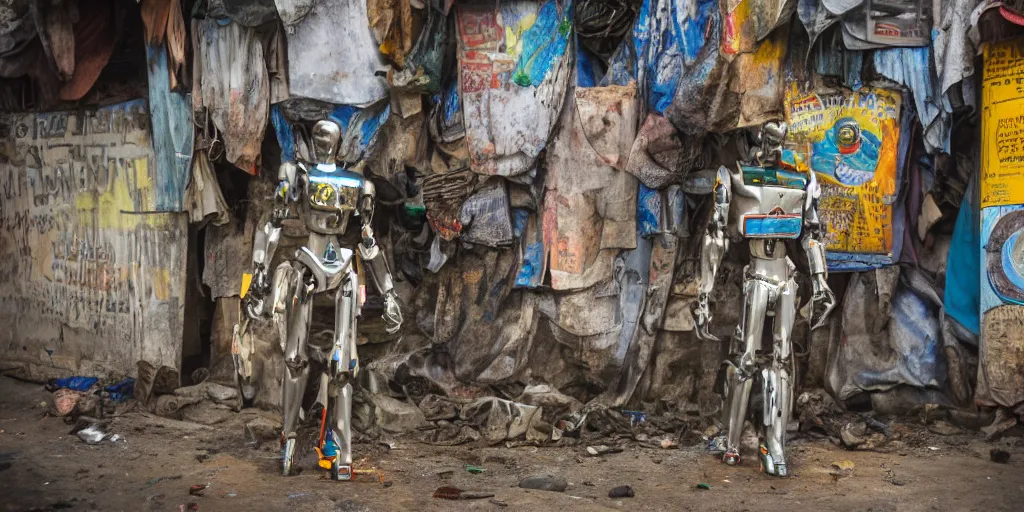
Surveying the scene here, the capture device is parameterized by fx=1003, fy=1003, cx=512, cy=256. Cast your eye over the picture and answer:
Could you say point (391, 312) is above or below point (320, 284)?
below

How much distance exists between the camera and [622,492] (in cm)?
609

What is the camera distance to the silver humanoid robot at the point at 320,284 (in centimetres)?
628

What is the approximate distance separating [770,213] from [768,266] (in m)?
0.36

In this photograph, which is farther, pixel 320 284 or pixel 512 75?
pixel 512 75

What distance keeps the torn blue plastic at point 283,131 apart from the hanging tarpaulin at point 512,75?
54.1 inches

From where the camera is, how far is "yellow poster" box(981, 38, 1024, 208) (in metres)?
7.13

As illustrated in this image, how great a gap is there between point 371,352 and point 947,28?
5086 mm

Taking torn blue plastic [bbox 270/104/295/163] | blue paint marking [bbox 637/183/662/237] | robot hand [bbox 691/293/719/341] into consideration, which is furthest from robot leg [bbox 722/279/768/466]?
torn blue plastic [bbox 270/104/295/163]

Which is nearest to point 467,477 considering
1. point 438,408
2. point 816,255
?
point 438,408

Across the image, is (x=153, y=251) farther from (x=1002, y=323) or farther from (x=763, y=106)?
(x=1002, y=323)

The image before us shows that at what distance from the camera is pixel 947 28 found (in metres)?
7.23

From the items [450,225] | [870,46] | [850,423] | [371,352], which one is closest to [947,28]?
[870,46]

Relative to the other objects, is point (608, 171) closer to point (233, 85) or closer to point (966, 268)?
Result: point (966, 268)

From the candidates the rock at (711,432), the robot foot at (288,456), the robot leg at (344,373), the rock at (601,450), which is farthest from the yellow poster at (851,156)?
the robot foot at (288,456)
